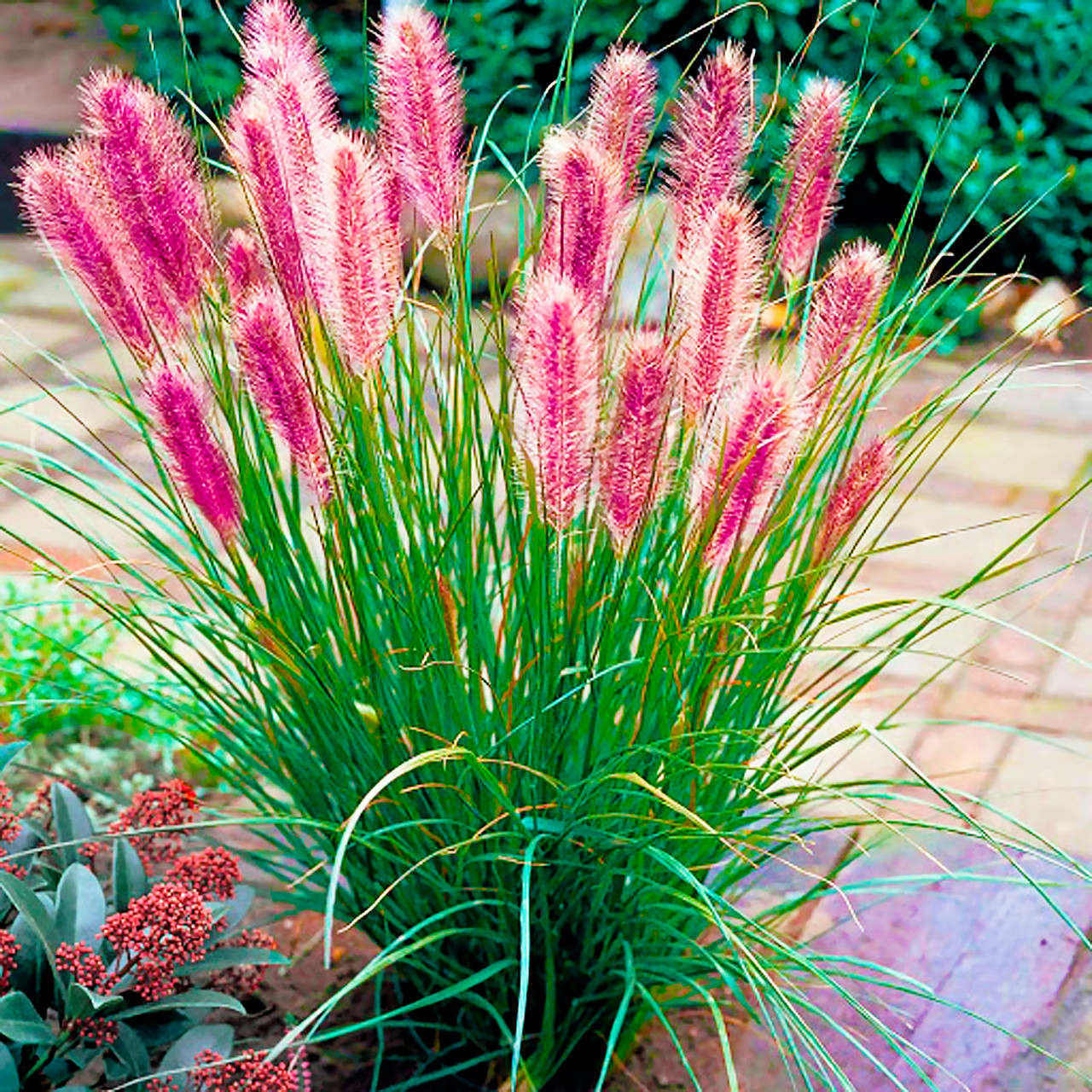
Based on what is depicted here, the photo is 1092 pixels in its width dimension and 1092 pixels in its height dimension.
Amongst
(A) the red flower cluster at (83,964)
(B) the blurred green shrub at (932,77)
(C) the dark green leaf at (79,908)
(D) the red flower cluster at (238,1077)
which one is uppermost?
(B) the blurred green shrub at (932,77)

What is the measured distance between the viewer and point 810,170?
1.49m

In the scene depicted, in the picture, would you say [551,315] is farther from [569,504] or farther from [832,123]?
[832,123]

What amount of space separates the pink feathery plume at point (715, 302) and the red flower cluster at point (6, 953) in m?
0.84

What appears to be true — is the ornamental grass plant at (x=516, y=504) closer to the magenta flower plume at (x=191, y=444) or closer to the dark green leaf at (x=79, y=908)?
the magenta flower plume at (x=191, y=444)

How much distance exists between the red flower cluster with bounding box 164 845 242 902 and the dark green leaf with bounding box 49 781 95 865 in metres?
0.12

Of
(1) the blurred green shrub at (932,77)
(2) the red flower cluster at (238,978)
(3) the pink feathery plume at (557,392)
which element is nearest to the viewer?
(3) the pink feathery plume at (557,392)

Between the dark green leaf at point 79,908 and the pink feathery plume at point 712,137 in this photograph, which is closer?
the pink feathery plume at point 712,137

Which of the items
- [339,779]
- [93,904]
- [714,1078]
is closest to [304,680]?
[339,779]

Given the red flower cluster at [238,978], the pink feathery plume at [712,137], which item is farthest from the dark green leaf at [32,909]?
the pink feathery plume at [712,137]

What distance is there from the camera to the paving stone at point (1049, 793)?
2.24m

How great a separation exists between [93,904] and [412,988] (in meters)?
0.42

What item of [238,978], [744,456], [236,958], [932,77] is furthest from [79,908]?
[932,77]

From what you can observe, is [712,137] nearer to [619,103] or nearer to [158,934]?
[619,103]

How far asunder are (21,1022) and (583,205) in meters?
0.92
